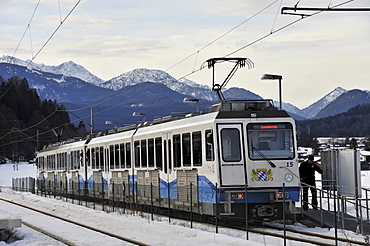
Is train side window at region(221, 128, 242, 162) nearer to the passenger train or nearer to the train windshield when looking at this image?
the passenger train

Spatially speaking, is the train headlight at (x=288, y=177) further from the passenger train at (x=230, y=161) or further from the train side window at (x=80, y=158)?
the train side window at (x=80, y=158)

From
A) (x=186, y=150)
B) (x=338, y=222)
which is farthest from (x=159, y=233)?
(x=338, y=222)

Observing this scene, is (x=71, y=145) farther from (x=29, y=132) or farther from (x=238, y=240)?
(x=29, y=132)

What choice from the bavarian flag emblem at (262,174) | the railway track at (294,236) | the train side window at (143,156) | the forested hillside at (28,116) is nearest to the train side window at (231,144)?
the bavarian flag emblem at (262,174)

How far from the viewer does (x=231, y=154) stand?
63.1 ft

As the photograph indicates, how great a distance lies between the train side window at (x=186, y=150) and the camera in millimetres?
21125

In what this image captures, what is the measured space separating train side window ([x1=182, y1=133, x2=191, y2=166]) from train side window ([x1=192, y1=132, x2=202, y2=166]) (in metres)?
0.45

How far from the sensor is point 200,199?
66.1ft

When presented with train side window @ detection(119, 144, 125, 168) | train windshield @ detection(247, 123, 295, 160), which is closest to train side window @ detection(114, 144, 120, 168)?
train side window @ detection(119, 144, 125, 168)

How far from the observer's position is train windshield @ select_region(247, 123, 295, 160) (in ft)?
63.3

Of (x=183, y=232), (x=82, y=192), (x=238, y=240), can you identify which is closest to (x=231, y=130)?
(x=183, y=232)

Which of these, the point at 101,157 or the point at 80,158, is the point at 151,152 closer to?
the point at 101,157

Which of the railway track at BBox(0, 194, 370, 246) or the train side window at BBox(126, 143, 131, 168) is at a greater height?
the train side window at BBox(126, 143, 131, 168)

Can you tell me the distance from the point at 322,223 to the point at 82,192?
2003cm
